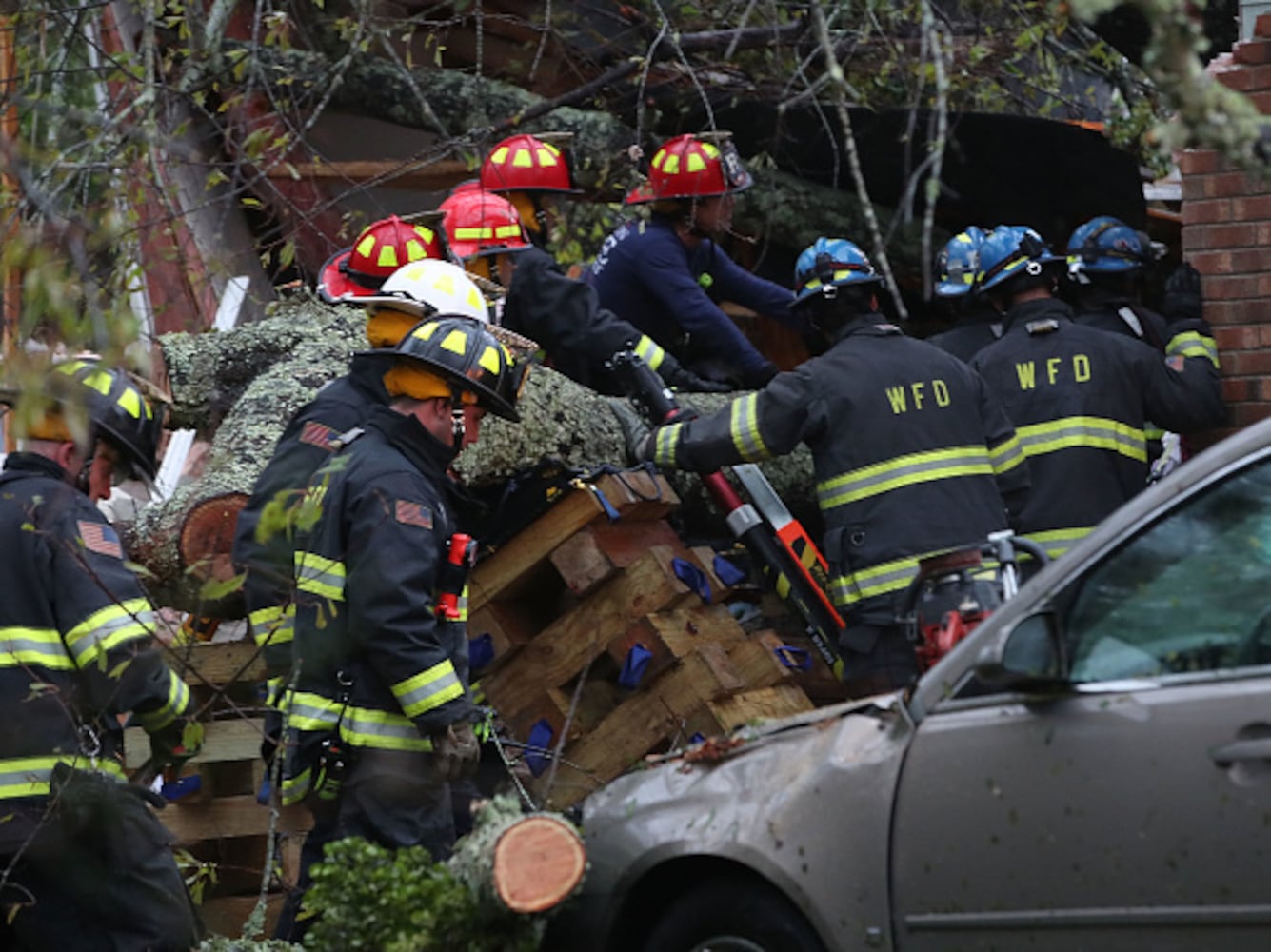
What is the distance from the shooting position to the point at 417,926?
14.0ft

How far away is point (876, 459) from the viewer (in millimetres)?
5875

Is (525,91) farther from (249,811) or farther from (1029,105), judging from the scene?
(249,811)

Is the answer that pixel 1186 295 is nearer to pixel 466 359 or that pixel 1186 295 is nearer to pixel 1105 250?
pixel 1105 250

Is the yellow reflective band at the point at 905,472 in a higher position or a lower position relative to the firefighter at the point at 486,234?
lower

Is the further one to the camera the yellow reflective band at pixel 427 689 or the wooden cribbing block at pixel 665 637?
the wooden cribbing block at pixel 665 637

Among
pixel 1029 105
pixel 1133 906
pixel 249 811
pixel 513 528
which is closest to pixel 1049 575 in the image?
pixel 1133 906

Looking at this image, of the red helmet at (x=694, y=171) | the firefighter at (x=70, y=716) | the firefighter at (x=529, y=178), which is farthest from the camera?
the firefighter at (x=529, y=178)

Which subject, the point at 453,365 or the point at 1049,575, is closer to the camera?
the point at 1049,575

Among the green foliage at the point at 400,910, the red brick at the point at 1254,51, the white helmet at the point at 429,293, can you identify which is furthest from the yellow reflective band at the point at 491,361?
the red brick at the point at 1254,51

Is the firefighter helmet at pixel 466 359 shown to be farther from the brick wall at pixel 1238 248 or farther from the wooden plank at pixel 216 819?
the brick wall at pixel 1238 248

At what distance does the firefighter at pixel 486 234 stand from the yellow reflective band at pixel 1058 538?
2.40 meters

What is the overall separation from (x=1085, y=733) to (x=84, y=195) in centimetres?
453

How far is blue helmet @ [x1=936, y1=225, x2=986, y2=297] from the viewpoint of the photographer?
749 cm

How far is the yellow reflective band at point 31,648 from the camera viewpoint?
4.60 meters
